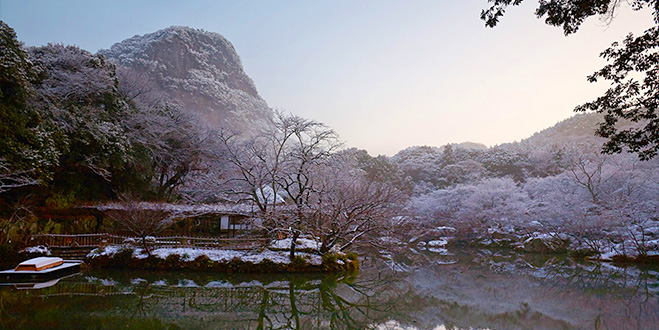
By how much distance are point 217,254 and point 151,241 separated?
8.88ft

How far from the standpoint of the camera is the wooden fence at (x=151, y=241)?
37.9 feet

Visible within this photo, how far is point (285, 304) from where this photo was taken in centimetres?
720

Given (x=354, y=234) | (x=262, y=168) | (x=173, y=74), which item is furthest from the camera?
(x=173, y=74)

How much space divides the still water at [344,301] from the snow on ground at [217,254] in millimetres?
647

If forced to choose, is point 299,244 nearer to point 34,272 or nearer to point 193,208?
point 193,208

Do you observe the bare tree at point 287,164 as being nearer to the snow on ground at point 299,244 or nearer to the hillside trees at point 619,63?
the snow on ground at point 299,244

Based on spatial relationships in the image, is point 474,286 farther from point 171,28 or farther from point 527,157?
point 171,28

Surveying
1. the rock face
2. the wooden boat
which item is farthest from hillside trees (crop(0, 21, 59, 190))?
the rock face

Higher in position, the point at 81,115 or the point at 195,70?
the point at 195,70

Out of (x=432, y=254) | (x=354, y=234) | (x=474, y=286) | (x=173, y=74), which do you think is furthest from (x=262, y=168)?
(x=173, y=74)

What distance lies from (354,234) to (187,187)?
11.2 metres

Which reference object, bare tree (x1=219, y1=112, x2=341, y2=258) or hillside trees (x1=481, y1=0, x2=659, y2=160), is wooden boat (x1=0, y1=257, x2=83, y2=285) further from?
hillside trees (x1=481, y1=0, x2=659, y2=160)

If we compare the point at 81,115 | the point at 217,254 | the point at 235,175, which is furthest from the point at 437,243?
the point at 81,115

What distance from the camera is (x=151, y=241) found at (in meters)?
11.9
